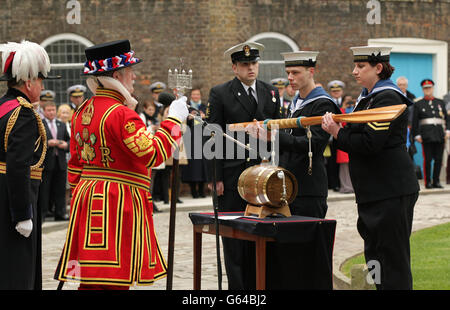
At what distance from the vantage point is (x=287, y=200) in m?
6.45

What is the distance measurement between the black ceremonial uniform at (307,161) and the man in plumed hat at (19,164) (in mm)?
2099

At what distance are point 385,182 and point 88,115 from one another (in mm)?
2291

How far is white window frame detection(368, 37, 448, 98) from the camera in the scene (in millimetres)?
22062

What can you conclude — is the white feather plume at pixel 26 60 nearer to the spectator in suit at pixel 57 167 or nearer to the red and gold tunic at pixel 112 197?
the red and gold tunic at pixel 112 197

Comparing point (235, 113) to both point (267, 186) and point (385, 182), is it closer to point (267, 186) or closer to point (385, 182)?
point (267, 186)

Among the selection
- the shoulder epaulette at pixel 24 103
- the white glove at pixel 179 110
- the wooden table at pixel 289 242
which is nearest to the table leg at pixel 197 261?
the wooden table at pixel 289 242

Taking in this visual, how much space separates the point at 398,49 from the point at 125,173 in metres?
17.0

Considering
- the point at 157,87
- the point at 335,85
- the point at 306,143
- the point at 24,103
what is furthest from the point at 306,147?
the point at 335,85

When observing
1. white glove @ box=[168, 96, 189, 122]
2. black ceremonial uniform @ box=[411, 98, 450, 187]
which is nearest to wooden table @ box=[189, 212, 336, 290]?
white glove @ box=[168, 96, 189, 122]

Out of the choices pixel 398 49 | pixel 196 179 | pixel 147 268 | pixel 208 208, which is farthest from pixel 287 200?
pixel 398 49

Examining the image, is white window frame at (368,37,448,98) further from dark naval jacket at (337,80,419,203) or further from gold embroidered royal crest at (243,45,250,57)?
dark naval jacket at (337,80,419,203)

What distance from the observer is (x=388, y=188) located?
6.43m

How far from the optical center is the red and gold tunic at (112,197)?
19.6ft
